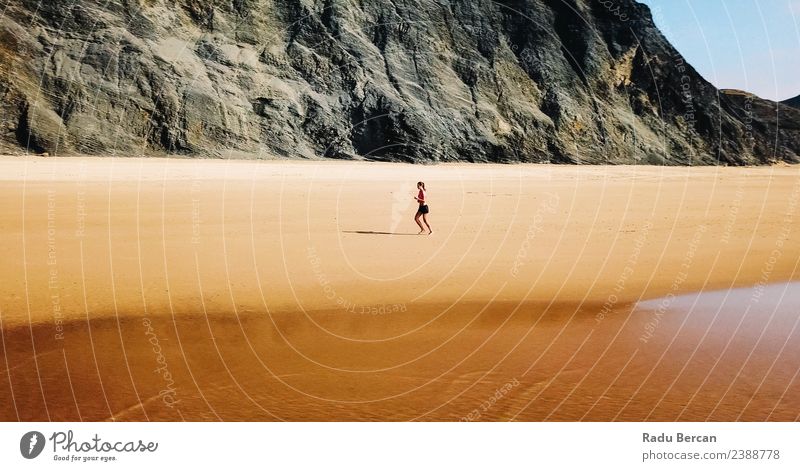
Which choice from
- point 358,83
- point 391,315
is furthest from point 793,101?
point 391,315

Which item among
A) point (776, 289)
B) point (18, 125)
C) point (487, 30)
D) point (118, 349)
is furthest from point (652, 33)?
point (118, 349)

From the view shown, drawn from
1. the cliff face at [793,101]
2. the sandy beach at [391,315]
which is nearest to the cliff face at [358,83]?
the sandy beach at [391,315]

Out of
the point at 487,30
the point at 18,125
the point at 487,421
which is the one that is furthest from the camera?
the point at 487,30

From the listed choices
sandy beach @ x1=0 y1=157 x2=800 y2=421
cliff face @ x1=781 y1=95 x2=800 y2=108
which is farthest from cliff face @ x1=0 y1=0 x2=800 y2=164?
cliff face @ x1=781 y1=95 x2=800 y2=108

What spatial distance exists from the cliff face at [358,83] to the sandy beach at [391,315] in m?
36.1

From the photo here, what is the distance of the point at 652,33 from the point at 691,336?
82.1 m

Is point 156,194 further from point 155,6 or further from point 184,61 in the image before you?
point 155,6

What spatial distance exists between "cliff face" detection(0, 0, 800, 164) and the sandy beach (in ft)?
119

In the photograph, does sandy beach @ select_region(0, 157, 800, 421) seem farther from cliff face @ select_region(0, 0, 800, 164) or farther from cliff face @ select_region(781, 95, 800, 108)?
cliff face @ select_region(781, 95, 800, 108)

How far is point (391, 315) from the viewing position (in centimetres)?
1030

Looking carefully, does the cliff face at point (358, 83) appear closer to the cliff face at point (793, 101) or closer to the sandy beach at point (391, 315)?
the sandy beach at point (391, 315)

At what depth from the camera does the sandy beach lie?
23.0 feet

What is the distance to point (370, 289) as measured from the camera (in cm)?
1171

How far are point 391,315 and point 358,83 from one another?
5438cm
